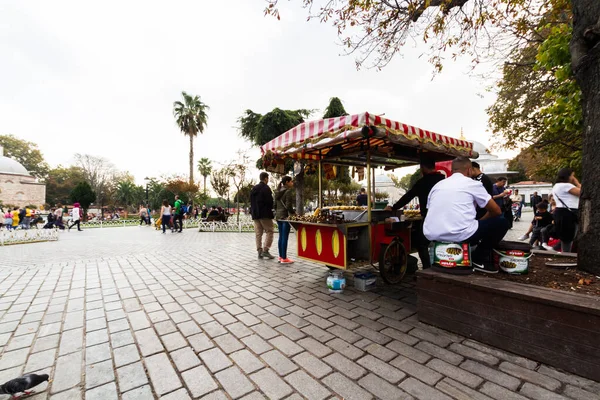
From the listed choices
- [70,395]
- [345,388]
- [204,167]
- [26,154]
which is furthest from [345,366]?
[26,154]

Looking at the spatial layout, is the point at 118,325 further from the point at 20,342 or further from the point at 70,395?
the point at 70,395

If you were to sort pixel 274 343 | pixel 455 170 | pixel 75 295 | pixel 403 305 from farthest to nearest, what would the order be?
pixel 75 295, pixel 403 305, pixel 455 170, pixel 274 343

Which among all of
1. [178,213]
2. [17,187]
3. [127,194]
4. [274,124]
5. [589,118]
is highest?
[274,124]

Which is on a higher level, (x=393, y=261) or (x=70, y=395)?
(x=393, y=261)

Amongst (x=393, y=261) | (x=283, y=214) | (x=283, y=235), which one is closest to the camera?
(x=393, y=261)

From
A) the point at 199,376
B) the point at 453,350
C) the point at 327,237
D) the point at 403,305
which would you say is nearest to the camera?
the point at 199,376

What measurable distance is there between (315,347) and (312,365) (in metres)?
0.28

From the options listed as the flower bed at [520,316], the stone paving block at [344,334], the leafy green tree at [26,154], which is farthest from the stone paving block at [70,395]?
the leafy green tree at [26,154]

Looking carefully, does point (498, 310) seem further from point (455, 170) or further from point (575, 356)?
point (455, 170)

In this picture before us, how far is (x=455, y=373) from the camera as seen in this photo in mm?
2029

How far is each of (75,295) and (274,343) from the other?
351 centimetres

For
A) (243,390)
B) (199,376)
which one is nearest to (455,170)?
(243,390)

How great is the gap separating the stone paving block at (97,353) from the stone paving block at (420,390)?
2.50 meters

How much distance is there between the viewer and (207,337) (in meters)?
2.66
